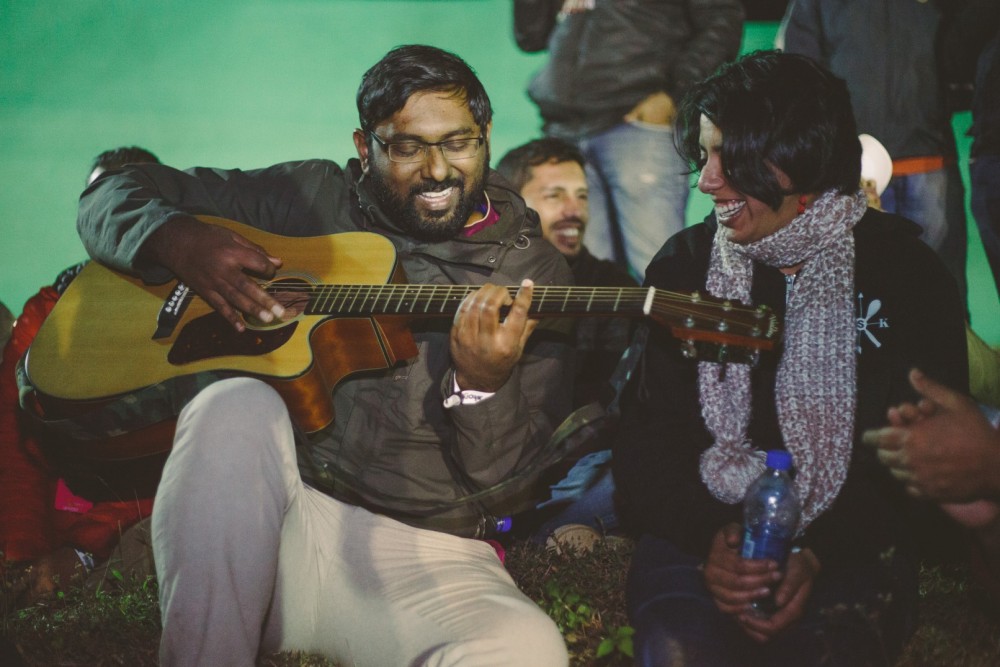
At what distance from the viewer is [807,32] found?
425 cm

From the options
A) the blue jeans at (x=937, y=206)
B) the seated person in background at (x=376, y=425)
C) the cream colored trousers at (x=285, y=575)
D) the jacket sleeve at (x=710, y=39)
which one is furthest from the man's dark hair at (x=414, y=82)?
the blue jeans at (x=937, y=206)

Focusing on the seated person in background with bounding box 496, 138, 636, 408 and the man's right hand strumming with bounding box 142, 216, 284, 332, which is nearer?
the man's right hand strumming with bounding box 142, 216, 284, 332

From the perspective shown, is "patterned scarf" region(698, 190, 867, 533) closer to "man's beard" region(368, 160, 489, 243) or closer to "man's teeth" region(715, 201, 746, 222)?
"man's teeth" region(715, 201, 746, 222)

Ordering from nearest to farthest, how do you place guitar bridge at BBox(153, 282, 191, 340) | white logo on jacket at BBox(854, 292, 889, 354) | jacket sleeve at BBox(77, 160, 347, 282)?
white logo on jacket at BBox(854, 292, 889, 354), guitar bridge at BBox(153, 282, 191, 340), jacket sleeve at BBox(77, 160, 347, 282)

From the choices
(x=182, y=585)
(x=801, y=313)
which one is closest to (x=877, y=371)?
(x=801, y=313)

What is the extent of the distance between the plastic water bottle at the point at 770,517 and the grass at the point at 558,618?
14.9 inches

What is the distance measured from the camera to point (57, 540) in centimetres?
305

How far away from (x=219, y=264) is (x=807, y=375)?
5.47 ft

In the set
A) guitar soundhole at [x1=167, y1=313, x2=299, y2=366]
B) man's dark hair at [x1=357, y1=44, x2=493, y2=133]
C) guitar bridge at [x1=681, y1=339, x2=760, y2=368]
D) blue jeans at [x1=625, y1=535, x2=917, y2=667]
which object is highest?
man's dark hair at [x1=357, y1=44, x2=493, y2=133]

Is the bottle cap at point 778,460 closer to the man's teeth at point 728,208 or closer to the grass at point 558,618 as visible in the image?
the grass at point 558,618

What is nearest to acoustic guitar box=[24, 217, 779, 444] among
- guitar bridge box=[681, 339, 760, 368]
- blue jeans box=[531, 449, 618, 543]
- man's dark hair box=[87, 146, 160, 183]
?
guitar bridge box=[681, 339, 760, 368]

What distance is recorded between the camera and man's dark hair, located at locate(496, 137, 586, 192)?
14.0ft

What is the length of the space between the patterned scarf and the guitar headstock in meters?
0.13

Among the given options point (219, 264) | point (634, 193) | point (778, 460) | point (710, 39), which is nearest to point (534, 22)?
point (710, 39)
